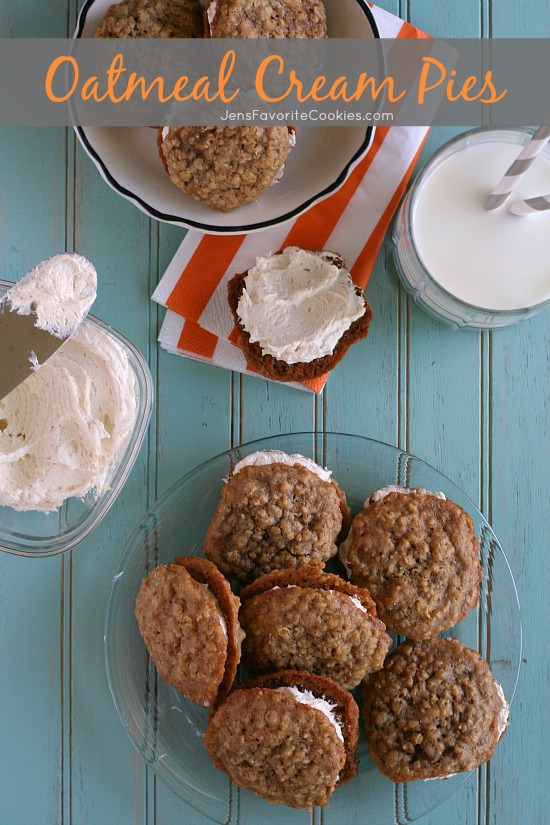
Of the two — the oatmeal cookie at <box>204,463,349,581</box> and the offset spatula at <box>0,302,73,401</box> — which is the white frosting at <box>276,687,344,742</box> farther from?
the offset spatula at <box>0,302,73,401</box>

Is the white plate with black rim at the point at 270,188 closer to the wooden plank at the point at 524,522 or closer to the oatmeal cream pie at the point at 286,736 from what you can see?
the wooden plank at the point at 524,522

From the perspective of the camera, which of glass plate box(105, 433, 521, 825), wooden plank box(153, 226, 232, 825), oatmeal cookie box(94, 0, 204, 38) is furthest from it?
wooden plank box(153, 226, 232, 825)

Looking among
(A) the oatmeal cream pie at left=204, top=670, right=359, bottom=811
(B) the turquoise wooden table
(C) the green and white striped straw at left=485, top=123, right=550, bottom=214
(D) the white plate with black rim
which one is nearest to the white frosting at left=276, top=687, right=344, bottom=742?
(A) the oatmeal cream pie at left=204, top=670, right=359, bottom=811

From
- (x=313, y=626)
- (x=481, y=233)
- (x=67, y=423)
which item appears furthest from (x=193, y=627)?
(x=481, y=233)

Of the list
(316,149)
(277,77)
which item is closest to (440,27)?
(316,149)

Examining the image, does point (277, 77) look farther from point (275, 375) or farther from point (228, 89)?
point (275, 375)

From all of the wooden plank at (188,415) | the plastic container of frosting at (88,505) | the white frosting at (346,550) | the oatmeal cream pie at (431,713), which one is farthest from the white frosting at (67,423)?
the oatmeal cream pie at (431,713)
